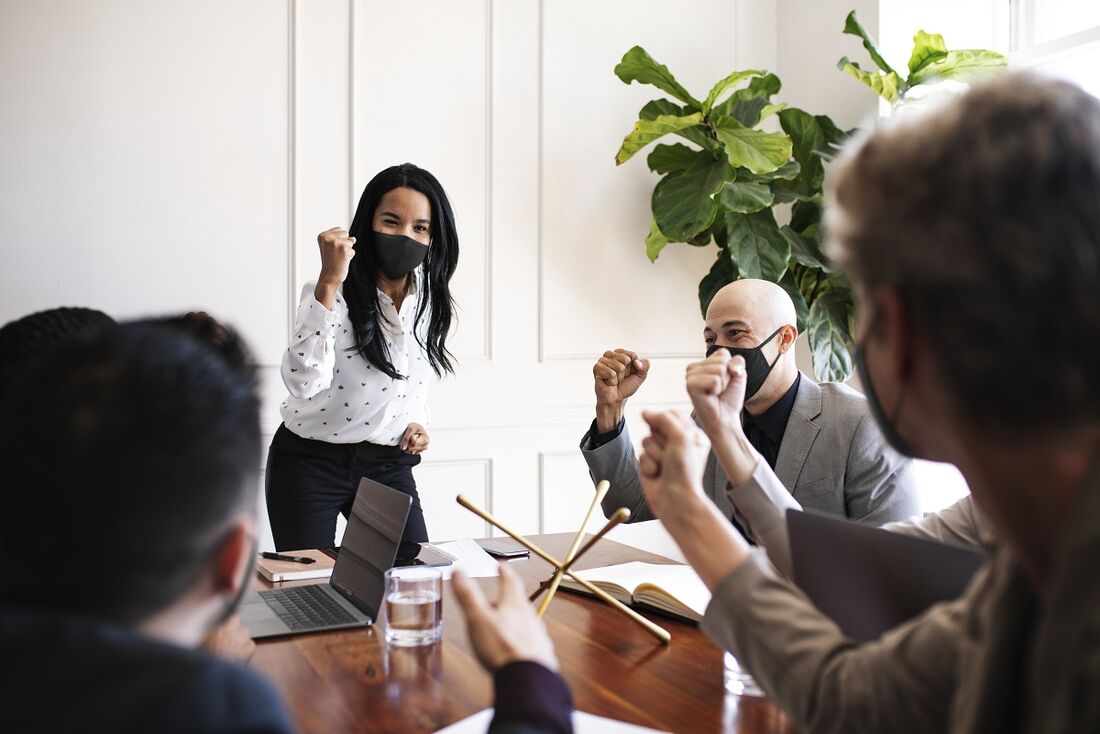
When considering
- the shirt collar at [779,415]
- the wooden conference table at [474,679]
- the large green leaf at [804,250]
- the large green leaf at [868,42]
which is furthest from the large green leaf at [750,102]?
the wooden conference table at [474,679]

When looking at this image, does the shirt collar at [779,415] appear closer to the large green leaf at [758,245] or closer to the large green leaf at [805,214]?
the large green leaf at [758,245]

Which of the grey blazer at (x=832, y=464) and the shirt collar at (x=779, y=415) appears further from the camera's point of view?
the shirt collar at (x=779, y=415)

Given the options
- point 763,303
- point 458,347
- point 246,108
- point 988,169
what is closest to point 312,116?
point 246,108

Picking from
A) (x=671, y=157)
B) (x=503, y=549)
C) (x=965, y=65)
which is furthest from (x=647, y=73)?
(x=503, y=549)

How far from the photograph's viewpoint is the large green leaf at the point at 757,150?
3447 millimetres

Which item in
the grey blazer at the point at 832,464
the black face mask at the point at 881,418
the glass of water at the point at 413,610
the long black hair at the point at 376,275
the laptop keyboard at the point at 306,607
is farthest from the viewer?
the long black hair at the point at 376,275

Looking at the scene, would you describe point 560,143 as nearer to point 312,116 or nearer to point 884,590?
point 312,116

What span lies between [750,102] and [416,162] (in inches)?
52.4

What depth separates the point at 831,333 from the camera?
3652 millimetres

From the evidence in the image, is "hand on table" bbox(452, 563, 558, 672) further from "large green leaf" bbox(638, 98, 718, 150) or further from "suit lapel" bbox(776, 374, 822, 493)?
"large green leaf" bbox(638, 98, 718, 150)

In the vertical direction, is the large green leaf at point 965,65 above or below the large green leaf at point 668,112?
above

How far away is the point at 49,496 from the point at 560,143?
11.3 ft

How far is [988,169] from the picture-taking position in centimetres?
58

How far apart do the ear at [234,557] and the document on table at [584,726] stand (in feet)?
1.24
